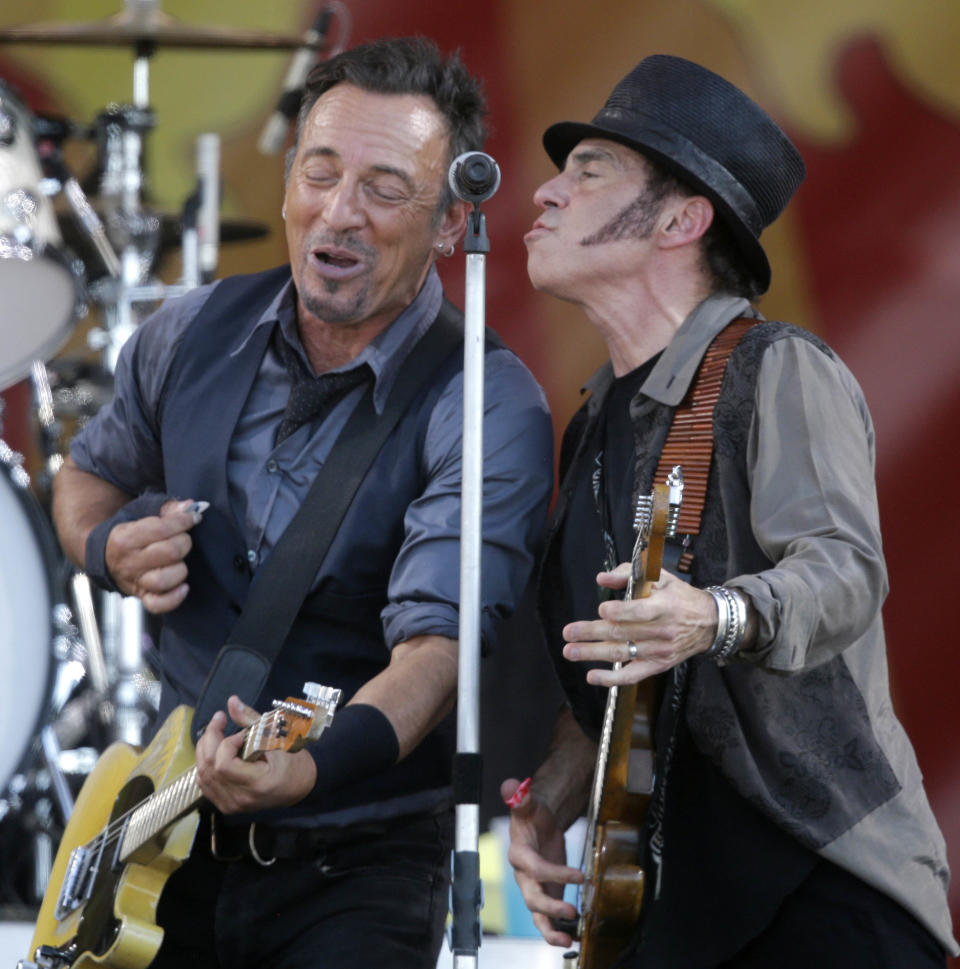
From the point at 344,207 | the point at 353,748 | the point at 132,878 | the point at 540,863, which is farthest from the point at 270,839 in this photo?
the point at 344,207

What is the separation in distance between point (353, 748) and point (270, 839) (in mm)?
380

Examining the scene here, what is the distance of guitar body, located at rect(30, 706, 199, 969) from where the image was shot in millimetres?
2264

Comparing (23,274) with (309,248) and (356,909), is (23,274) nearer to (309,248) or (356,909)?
(309,248)

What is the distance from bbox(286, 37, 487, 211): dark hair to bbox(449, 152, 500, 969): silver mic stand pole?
0.66m

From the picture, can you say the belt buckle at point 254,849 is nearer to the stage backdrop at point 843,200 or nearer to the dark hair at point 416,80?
the dark hair at point 416,80

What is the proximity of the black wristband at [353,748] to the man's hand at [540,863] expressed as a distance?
11.7 inches

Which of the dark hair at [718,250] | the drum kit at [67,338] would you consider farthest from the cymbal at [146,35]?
the dark hair at [718,250]

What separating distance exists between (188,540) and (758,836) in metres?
1.14

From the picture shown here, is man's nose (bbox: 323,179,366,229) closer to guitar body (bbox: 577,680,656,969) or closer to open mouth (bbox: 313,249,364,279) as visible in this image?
open mouth (bbox: 313,249,364,279)

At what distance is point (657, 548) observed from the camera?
180cm

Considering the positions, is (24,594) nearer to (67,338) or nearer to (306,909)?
(67,338)

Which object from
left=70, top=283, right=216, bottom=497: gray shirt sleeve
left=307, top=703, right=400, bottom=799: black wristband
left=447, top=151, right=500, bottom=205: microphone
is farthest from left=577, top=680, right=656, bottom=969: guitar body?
left=70, top=283, right=216, bottom=497: gray shirt sleeve

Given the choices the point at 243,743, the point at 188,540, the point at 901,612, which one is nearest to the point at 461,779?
the point at 243,743

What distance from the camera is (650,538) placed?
5.92ft
